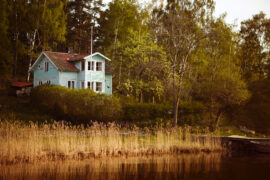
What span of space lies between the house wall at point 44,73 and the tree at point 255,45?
80.4ft

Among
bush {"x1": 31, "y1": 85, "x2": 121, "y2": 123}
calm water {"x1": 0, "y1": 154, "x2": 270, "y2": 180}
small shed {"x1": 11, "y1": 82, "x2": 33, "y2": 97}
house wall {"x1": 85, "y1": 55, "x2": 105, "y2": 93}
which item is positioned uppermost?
house wall {"x1": 85, "y1": 55, "x2": 105, "y2": 93}

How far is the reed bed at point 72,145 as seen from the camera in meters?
13.0

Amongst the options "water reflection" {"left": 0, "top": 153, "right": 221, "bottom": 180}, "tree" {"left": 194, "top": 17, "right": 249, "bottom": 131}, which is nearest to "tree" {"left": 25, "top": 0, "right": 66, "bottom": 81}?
"tree" {"left": 194, "top": 17, "right": 249, "bottom": 131}

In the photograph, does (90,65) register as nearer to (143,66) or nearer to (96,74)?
(96,74)

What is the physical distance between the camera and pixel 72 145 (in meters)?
14.2

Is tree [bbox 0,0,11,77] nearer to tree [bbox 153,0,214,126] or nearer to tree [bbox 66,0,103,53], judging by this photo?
tree [bbox 66,0,103,53]

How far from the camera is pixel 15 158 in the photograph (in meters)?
13.0

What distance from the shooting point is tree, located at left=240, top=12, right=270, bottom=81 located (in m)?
39.2

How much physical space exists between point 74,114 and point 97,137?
1054cm

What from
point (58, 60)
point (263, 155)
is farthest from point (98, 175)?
point (58, 60)

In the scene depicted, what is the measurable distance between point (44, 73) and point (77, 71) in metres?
4.93

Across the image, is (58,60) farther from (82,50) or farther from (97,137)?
(97,137)

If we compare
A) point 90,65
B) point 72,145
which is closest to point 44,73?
point 90,65

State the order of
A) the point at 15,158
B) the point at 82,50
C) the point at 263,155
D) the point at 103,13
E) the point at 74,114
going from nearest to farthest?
the point at 15,158
the point at 263,155
the point at 74,114
the point at 103,13
the point at 82,50
